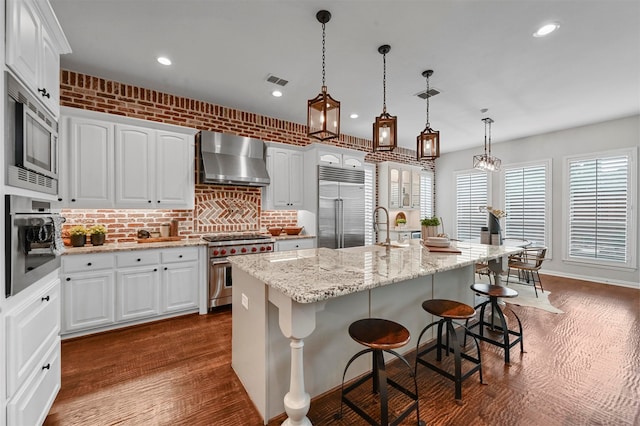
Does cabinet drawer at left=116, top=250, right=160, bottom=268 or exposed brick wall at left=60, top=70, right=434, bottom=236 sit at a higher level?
exposed brick wall at left=60, top=70, right=434, bottom=236

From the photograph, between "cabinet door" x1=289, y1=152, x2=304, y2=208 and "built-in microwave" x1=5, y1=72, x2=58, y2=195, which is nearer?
"built-in microwave" x1=5, y1=72, x2=58, y2=195

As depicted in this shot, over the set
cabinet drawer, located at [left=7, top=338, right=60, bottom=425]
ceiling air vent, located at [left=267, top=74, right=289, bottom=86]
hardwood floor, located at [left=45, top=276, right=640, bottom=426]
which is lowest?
hardwood floor, located at [left=45, top=276, right=640, bottom=426]

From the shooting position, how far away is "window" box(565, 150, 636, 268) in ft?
15.5

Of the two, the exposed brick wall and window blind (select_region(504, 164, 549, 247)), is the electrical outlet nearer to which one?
the exposed brick wall

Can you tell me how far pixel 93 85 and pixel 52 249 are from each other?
2.58 metres

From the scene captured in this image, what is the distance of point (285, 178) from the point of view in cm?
450

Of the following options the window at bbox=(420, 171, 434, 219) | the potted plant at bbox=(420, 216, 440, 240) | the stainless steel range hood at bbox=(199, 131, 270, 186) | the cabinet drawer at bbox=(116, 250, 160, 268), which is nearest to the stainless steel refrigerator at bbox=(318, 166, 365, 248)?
the stainless steel range hood at bbox=(199, 131, 270, 186)

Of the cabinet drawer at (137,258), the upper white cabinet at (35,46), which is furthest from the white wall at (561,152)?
the upper white cabinet at (35,46)

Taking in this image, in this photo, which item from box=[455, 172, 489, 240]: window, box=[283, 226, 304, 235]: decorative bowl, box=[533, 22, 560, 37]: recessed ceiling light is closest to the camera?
box=[533, 22, 560, 37]: recessed ceiling light

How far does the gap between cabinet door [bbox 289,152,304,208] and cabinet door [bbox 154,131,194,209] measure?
4.92ft

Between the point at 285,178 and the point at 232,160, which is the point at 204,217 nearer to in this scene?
the point at 232,160

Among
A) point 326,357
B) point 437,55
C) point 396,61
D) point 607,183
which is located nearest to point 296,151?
point 396,61

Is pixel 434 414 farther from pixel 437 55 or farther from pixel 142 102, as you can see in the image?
pixel 142 102

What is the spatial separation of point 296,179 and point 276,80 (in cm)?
163
